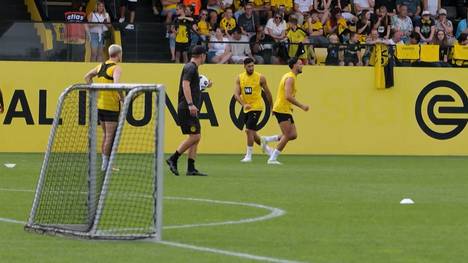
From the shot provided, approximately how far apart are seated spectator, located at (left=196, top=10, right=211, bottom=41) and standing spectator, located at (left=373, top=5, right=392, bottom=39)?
490cm

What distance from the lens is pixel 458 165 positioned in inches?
1016

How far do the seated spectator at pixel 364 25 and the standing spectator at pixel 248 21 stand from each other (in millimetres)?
2884

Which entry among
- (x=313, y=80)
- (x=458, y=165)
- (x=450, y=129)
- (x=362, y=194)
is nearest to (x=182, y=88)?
(x=362, y=194)

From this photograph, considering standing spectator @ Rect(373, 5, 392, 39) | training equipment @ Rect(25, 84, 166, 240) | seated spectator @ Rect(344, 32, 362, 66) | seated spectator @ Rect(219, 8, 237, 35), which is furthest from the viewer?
standing spectator @ Rect(373, 5, 392, 39)

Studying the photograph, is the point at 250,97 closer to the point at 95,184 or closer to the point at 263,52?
the point at 263,52

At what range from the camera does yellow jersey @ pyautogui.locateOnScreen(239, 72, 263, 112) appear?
83.4 ft

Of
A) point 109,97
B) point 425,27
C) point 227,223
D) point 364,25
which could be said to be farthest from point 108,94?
point 425,27

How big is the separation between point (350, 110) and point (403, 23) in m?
4.59

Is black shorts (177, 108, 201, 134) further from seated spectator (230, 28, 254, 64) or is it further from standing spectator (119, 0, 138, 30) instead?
standing spectator (119, 0, 138, 30)

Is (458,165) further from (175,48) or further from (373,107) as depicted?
(175,48)

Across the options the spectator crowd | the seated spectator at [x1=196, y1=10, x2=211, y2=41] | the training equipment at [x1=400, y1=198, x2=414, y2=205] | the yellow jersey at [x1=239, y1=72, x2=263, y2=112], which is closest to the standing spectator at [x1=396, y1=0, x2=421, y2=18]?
the spectator crowd

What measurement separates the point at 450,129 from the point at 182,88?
476 inches

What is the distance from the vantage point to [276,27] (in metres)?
31.7

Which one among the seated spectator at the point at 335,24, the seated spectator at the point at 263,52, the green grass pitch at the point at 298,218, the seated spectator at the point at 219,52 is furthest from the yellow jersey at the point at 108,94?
the seated spectator at the point at 335,24
